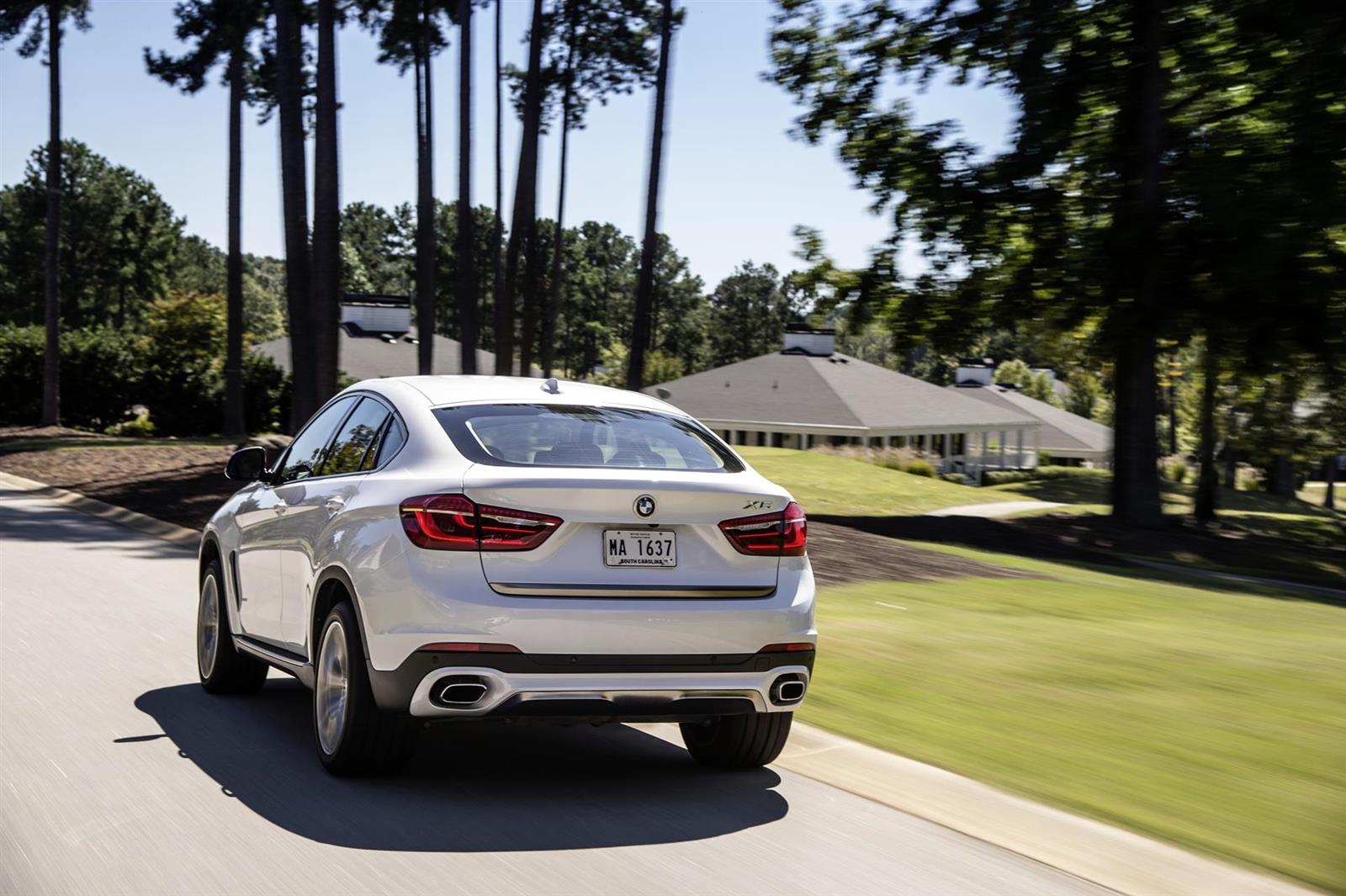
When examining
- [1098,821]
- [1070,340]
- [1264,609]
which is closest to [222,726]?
[1098,821]

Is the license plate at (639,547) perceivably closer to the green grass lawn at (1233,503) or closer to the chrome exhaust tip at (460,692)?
the chrome exhaust tip at (460,692)

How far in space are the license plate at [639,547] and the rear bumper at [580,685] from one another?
379 mm

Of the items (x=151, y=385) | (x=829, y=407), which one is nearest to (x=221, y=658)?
(x=151, y=385)

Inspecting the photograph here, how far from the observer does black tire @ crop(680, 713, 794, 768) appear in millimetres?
6668

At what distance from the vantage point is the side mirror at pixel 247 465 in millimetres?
7941

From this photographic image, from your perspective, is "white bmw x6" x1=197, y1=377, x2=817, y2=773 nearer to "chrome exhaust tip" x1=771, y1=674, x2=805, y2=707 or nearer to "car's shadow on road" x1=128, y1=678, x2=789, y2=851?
"chrome exhaust tip" x1=771, y1=674, x2=805, y2=707

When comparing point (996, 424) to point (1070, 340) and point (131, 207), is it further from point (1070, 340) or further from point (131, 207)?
point (131, 207)

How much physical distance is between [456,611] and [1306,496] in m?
82.3

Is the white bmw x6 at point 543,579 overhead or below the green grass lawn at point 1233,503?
overhead

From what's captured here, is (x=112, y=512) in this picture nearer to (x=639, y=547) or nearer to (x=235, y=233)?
(x=639, y=547)

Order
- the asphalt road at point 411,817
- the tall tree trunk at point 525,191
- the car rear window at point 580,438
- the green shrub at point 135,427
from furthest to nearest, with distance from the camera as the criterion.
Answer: the green shrub at point 135,427
the tall tree trunk at point 525,191
the car rear window at point 580,438
the asphalt road at point 411,817

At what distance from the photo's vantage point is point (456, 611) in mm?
5695

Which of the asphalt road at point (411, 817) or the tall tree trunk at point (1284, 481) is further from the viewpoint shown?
the tall tree trunk at point (1284, 481)

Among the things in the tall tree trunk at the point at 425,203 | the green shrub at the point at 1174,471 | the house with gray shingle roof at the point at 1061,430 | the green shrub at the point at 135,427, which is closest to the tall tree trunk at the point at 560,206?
the tall tree trunk at the point at 425,203
